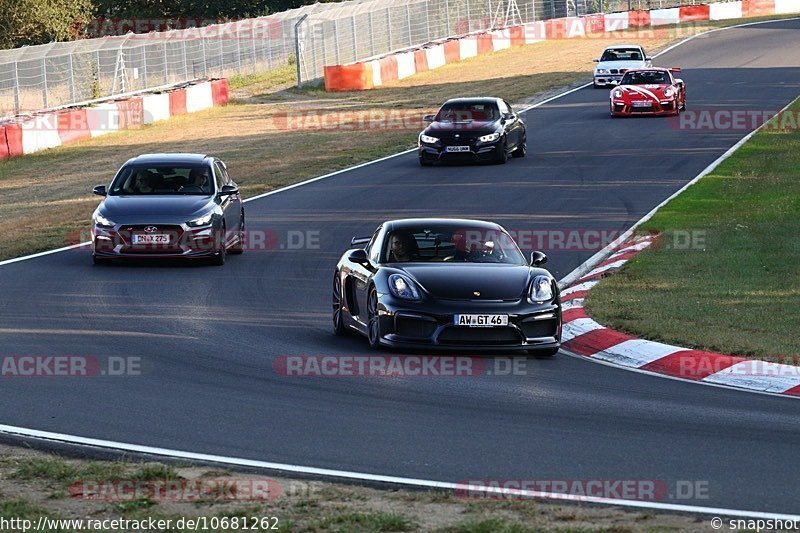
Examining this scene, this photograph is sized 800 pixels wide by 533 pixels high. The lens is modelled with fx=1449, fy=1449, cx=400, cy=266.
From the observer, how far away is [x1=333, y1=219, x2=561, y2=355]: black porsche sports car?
1277cm

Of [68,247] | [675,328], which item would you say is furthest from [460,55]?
[675,328]

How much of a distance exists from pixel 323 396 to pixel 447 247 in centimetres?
350

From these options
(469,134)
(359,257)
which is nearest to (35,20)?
(469,134)

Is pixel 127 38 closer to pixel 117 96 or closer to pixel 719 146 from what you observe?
pixel 117 96

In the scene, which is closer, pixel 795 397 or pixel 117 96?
pixel 795 397

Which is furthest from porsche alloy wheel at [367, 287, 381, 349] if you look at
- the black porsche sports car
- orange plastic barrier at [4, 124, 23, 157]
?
orange plastic barrier at [4, 124, 23, 157]

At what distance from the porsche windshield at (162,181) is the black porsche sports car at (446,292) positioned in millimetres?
6495

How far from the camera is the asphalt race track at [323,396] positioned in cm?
887

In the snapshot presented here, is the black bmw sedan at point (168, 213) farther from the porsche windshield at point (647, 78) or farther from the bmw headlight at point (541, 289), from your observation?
the porsche windshield at point (647, 78)

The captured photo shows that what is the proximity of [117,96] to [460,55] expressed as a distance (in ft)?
65.3

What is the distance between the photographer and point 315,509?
764cm

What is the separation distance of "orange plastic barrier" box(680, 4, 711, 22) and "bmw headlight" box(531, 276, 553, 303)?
66.2 metres

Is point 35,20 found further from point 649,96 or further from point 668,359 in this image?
point 668,359

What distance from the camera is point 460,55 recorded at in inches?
2394
